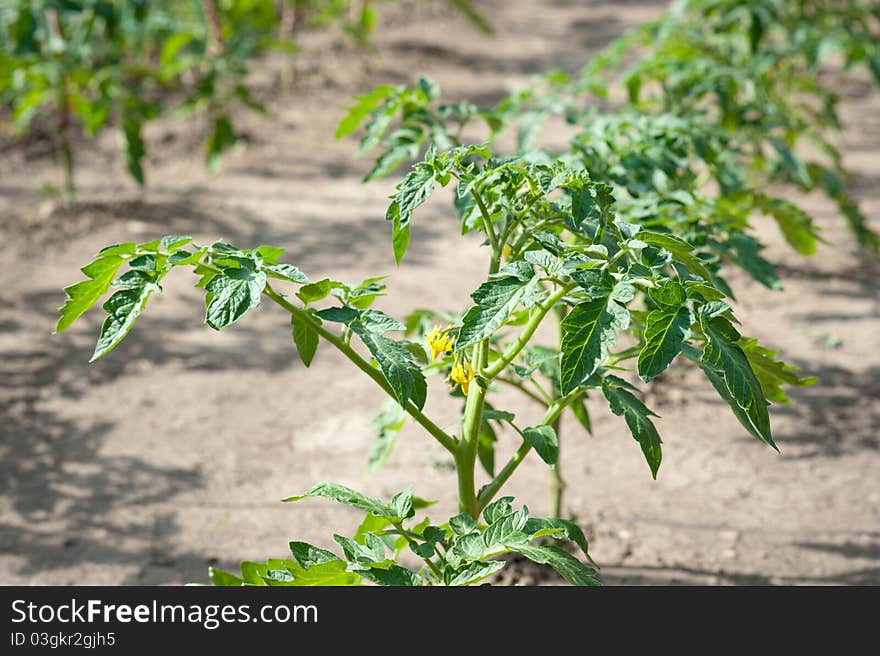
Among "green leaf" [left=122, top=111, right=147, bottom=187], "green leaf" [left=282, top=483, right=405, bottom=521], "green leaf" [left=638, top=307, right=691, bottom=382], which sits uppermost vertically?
"green leaf" [left=638, top=307, right=691, bottom=382]

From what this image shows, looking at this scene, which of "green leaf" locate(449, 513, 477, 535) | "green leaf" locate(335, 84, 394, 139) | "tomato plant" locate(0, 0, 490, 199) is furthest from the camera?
"tomato plant" locate(0, 0, 490, 199)

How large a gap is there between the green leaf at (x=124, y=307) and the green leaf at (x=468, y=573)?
58 cm

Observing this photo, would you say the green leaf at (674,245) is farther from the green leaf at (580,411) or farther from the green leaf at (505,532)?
the green leaf at (580,411)

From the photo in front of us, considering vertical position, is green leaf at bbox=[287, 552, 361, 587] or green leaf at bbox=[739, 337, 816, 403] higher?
green leaf at bbox=[739, 337, 816, 403]

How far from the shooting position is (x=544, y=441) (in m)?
1.68

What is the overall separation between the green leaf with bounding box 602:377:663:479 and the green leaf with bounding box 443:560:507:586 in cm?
29

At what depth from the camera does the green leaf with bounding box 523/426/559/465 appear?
167 cm

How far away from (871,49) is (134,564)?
9.87 ft

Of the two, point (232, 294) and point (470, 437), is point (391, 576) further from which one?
point (232, 294)

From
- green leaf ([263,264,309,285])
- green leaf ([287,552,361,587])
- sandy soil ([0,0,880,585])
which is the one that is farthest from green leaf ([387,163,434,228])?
sandy soil ([0,0,880,585])

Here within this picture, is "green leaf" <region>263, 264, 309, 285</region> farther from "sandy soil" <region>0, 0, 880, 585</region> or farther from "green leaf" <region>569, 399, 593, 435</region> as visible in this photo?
"sandy soil" <region>0, 0, 880, 585</region>

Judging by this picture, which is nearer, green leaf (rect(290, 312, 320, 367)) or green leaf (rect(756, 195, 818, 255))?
green leaf (rect(290, 312, 320, 367))
